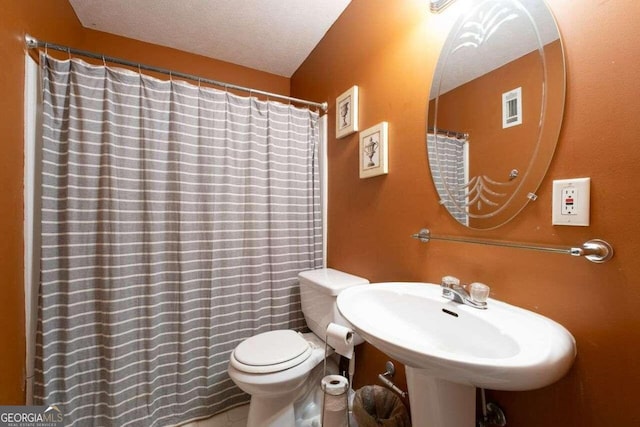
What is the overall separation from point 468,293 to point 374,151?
0.79 meters

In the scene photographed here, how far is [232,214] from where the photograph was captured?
157 cm

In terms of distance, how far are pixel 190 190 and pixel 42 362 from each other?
995 millimetres

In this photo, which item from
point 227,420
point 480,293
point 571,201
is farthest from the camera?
point 227,420

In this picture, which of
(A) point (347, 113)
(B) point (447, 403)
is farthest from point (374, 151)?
(B) point (447, 403)

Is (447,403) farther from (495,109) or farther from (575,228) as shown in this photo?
(495,109)

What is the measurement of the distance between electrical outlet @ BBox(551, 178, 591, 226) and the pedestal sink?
0.28m

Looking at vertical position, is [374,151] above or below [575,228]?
above

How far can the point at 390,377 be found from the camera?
4.10 ft

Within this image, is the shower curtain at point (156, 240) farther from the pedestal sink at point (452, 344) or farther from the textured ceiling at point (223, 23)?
the pedestal sink at point (452, 344)

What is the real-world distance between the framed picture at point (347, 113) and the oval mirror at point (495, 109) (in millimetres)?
524

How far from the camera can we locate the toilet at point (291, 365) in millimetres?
1146

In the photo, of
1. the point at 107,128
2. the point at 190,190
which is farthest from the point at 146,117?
the point at 190,190

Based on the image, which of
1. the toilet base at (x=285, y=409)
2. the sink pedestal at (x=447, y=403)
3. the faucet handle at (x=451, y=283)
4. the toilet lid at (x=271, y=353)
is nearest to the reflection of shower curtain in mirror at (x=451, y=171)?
the faucet handle at (x=451, y=283)

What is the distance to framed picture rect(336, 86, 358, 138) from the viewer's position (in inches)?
59.0
